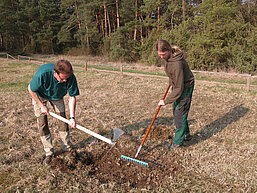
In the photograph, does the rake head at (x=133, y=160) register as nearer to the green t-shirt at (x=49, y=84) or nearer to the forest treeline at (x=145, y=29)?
the green t-shirt at (x=49, y=84)

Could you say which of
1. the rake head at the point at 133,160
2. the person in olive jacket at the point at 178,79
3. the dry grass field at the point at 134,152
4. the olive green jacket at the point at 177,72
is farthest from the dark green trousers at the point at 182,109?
the rake head at the point at 133,160

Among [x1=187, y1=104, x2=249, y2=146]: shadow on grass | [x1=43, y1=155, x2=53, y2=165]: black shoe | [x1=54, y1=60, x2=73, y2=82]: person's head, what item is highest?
[x1=54, y1=60, x2=73, y2=82]: person's head

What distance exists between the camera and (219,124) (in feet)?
17.7

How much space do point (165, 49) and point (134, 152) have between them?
2.07 meters

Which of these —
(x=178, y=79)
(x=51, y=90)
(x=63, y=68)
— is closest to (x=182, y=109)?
(x=178, y=79)

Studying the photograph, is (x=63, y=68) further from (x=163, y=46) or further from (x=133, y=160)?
(x=133, y=160)

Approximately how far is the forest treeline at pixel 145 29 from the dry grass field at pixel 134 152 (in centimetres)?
855

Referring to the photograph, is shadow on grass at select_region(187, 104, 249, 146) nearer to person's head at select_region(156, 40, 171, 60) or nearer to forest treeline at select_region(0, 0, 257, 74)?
person's head at select_region(156, 40, 171, 60)

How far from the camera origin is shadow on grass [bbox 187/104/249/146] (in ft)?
15.2

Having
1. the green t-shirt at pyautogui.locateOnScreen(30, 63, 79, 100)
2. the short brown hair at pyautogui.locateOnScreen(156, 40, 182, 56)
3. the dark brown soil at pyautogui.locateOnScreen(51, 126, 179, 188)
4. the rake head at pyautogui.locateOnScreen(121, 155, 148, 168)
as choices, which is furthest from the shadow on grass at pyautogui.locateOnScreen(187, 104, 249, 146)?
the green t-shirt at pyautogui.locateOnScreen(30, 63, 79, 100)

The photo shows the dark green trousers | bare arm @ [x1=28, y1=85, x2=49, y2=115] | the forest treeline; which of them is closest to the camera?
bare arm @ [x1=28, y1=85, x2=49, y2=115]

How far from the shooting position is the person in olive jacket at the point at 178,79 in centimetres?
331

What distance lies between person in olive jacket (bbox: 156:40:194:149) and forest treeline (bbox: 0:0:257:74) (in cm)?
1213

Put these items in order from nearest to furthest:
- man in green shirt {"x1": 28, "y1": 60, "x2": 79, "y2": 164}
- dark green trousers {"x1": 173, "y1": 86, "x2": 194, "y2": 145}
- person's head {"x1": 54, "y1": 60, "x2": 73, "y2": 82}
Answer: person's head {"x1": 54, "y1": 60, "x2": 73, "y2": 82} → man in green shirt {"x1": 28, "y1": 60, "x2": 79, "y2": 164} → dark green trousers {"x1": 173, "y1": 86, "x2": 194, "y2": 145}
